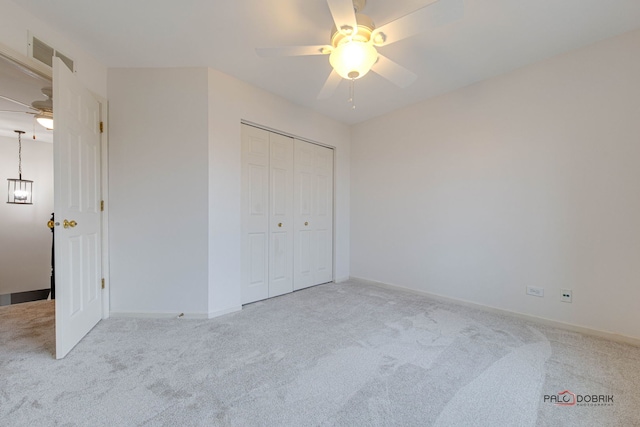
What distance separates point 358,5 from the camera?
67.2 inches

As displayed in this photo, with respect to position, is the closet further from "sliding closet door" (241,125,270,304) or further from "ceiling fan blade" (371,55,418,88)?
"ceiling fan blade" (371,55,418,88)

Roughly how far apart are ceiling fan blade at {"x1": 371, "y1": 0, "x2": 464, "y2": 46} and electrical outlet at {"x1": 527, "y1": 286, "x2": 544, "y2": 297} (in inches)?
96.4

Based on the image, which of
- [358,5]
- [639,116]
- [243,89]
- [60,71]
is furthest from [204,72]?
[639,116]

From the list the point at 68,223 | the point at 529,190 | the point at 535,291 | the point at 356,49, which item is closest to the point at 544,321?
the point at 535,291

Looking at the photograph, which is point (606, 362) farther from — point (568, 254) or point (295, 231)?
point (295, 231)

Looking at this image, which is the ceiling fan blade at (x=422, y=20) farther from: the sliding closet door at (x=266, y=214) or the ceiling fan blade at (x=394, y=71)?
the sliding closet door at (x=266, y=214)

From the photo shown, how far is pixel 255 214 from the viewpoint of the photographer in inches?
121

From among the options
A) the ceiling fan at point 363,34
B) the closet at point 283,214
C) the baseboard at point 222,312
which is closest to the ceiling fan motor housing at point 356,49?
the ceiling fan at point 363,34

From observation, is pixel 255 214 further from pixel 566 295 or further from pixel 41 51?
pixel 566 295

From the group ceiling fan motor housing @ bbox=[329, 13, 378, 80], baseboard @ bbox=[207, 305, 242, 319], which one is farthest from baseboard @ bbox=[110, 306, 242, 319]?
ceiling fan motor housing @ bbox=[329, 13, 378, 80]

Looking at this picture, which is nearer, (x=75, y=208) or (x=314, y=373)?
(x=314, y=373)

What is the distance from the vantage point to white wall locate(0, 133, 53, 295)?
4.52 metres

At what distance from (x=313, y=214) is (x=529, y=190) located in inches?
95.4

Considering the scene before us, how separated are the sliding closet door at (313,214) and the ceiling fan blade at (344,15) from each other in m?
2.00
